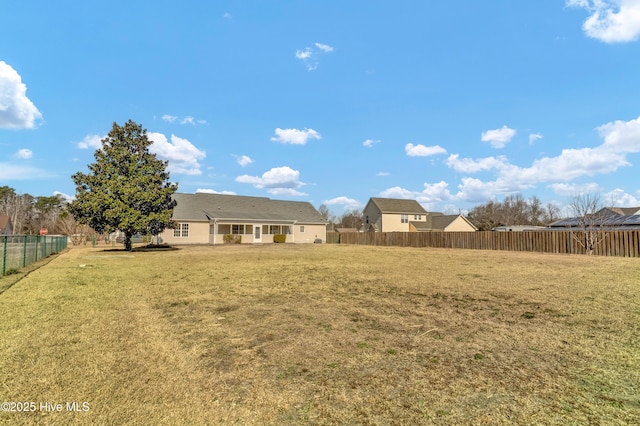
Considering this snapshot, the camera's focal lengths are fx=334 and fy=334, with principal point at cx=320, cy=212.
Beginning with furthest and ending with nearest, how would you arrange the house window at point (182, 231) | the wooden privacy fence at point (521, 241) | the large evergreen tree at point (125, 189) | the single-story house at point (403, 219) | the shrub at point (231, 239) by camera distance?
the single-story house at point (403, 219) < the shrub at point (231, 239) < the house window at point (182, 231) < the large evergreen tree at point (125, 189) < the wooden privacy fence at point (521, 241)

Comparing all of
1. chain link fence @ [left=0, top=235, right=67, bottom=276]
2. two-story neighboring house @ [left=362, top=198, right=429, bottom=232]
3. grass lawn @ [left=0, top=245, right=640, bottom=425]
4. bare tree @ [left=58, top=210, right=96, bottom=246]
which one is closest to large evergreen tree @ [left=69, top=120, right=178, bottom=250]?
chain link fence @ [left=0, top=235, right=67, bottom=276]

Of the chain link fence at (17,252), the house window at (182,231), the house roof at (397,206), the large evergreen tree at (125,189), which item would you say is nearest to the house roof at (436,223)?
the house roof at (397,206)

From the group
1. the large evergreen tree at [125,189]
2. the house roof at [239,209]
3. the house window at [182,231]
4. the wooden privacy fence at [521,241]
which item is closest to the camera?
the wooden privacy fence at [521,241]

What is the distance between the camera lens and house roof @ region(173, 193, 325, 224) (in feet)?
111

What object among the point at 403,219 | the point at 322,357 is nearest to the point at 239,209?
the point at 403,219

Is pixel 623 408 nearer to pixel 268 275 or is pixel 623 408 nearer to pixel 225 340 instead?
pixel 225 340

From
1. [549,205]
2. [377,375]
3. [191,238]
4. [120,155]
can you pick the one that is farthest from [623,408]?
[549,205]

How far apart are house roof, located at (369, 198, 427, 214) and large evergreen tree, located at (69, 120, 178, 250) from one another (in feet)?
105

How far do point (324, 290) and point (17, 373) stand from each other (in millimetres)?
5863

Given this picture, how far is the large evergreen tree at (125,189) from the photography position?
71.2 feet

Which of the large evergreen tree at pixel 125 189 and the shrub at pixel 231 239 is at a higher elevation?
the large evergreen tree at pixel 125 189

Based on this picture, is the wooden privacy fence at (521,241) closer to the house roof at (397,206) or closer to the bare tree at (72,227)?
the house roof at (397,206)

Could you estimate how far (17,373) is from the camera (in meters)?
3.45

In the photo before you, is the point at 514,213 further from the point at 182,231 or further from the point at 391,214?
the point at 182,231
